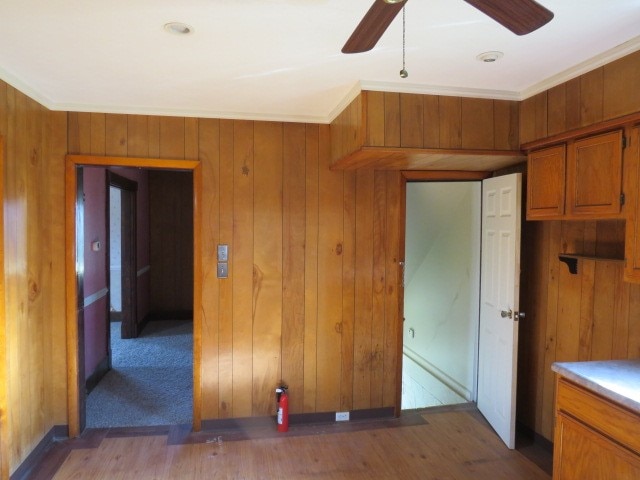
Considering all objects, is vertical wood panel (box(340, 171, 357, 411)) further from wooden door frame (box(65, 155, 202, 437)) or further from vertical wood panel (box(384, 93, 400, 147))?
wooden door frame (box(65, 155, 202, 437))

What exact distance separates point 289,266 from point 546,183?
1.78 metres

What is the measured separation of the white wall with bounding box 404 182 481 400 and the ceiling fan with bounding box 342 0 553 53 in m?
2.22

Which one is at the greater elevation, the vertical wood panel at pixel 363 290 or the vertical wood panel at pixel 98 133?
the vertical wood panel at pixel 98 133

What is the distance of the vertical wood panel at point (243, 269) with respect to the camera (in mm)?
2994

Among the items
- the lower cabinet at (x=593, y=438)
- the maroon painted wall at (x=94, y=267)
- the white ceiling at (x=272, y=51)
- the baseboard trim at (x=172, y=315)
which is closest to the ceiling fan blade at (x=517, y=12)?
the white ceiling at (x=272, y=51)

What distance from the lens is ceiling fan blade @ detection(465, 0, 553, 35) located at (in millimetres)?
1113

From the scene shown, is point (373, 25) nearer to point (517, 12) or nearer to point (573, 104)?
point (517, 12)

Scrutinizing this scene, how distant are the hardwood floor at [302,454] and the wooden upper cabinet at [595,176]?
167 cm

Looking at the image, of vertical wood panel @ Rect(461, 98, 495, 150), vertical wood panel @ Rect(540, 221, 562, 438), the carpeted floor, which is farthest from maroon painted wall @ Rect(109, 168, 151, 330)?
vertical wood panel @ Rect(540, 221, 562, 438)

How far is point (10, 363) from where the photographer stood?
232 centimetres

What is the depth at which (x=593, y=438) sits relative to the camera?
1.72m

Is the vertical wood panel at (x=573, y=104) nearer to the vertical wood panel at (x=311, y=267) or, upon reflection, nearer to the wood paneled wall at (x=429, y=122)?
the wood paneled wall at (x=429, y=122)

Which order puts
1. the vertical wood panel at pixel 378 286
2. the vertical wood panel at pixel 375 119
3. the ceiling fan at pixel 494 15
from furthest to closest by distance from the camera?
the vertical wood panel at pixel 378 286 < the vertical wood panel at pixel 375 119 < the ceiling fan at pixel 494 15

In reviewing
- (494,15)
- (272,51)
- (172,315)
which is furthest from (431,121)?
(172,315)
